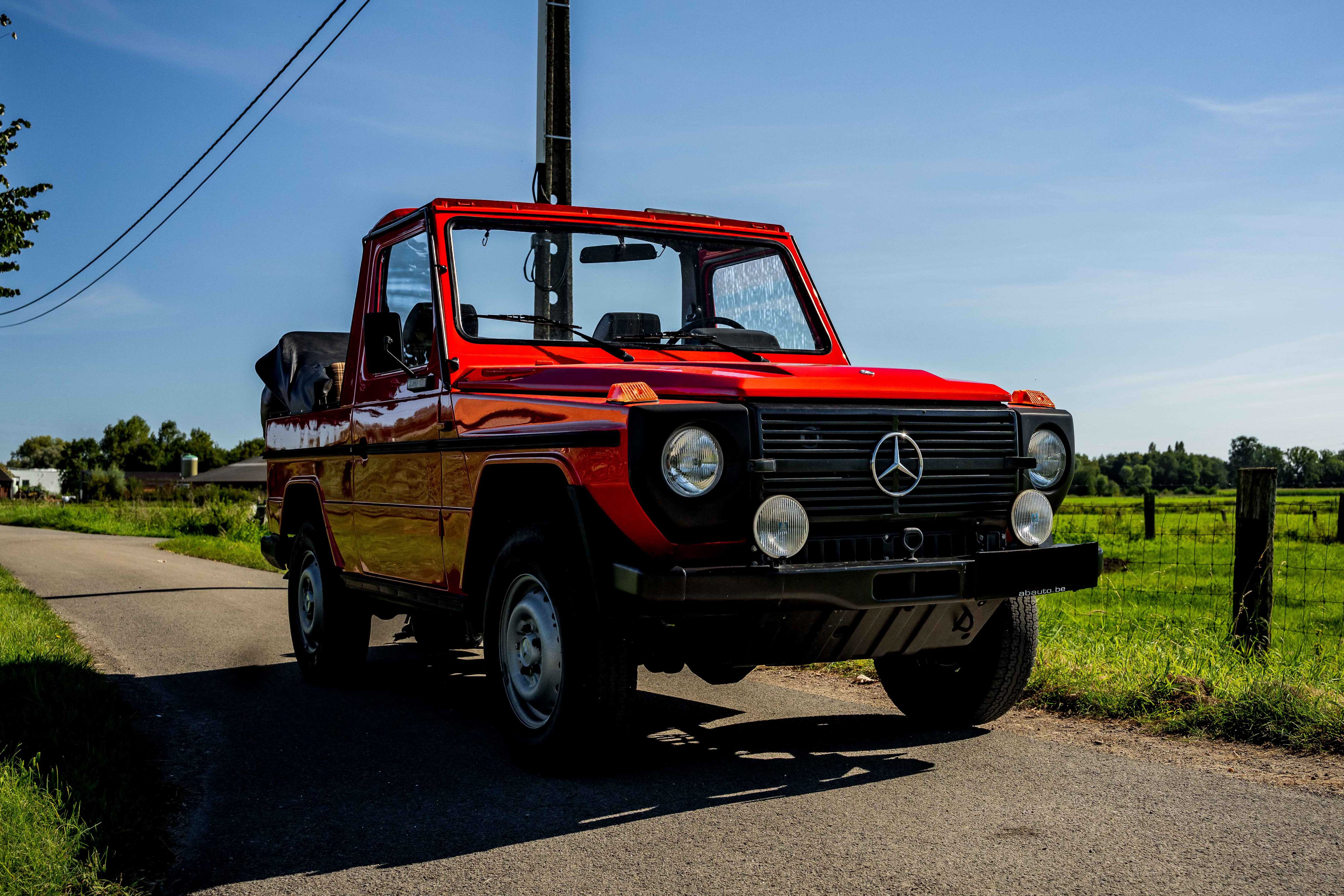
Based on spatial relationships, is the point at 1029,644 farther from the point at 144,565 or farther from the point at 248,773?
the point at 144,565

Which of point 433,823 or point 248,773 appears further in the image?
point 248,773

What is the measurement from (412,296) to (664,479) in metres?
2.44

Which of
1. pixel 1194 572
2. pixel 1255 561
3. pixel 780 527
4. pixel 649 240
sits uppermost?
pixel 649 240

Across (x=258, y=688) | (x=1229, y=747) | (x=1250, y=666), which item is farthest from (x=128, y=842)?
(x=1250, y=666)

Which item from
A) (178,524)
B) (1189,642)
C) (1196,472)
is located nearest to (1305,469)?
(1196,472)

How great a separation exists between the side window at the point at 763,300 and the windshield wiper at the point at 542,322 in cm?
85

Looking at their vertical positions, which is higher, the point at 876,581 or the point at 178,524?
the point at 876,581

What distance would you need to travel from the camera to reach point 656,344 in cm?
570

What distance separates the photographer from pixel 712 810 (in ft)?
13.8

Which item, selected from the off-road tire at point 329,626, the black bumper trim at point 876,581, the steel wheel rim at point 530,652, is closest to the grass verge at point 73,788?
the off-road tire at point 329,626

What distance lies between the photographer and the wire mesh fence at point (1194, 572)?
884cm

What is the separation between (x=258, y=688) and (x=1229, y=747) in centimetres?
521

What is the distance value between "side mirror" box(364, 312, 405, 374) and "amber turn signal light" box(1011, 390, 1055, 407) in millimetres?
2827

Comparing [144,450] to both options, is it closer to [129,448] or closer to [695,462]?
[129,448]
